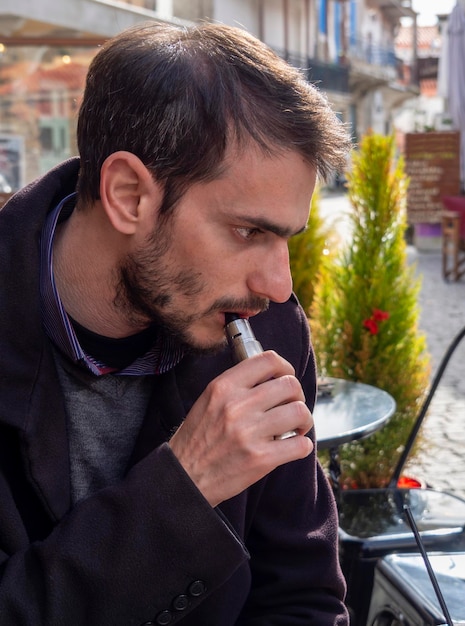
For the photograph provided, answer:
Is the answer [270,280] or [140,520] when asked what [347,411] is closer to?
[270,280]

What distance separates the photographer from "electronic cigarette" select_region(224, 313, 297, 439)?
1.54m

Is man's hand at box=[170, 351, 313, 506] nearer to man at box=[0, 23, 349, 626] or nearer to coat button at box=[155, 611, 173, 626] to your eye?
man at box=[0, 23, 349, 626]

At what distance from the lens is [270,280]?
158cm

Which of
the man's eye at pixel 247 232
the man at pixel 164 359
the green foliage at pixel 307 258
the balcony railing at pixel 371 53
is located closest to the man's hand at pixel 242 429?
the man at pixel 164 359

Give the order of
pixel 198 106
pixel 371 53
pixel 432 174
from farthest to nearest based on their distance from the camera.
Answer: pixel 371 53 → pixel 432 174 → pixel 198 106

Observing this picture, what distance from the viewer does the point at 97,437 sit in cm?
167

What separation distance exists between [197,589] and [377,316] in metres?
2.88

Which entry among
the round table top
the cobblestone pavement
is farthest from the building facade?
the cobblestone pavement

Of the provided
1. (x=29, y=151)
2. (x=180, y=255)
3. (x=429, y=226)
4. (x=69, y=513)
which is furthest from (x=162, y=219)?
(x=429, y=226)

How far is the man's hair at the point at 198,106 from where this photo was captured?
5.05ft

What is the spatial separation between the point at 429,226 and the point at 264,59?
14.1 metres

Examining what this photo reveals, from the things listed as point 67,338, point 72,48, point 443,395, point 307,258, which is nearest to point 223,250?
point 67,338

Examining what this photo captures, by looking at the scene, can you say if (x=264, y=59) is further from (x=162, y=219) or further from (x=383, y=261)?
(x=383, y=261)

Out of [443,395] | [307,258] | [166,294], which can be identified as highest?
[166,294]
